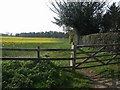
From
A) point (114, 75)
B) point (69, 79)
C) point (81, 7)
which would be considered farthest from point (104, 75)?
point (81, 7)

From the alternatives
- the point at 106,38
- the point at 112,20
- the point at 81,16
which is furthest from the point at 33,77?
the point at 112,20

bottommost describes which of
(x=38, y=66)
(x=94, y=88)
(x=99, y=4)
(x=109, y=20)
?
(x=94, y=88)

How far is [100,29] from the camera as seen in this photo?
122 ft

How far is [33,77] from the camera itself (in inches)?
339

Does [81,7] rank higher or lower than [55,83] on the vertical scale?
higher

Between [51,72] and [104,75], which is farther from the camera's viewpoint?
[104,75]

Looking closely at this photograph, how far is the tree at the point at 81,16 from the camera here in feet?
116

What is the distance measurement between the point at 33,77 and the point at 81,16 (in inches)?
1073

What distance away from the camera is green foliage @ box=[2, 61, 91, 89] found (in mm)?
8141

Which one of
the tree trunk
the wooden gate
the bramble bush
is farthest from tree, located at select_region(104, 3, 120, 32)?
the bramble bush

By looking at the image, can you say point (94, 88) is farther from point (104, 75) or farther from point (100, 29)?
point (100, 29)

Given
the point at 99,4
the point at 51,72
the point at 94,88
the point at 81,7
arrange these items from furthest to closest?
the point at 99,4, the point at 81,7, the point at 51,72, the point at 94,88

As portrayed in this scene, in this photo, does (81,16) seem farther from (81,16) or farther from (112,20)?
(112,20)

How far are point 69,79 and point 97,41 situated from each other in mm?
14665
